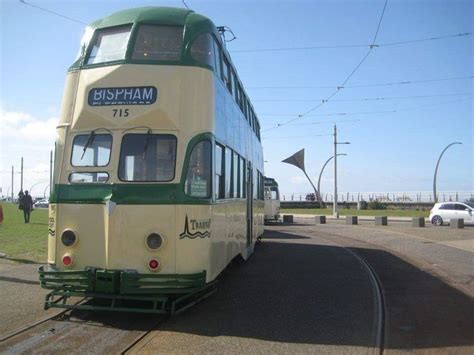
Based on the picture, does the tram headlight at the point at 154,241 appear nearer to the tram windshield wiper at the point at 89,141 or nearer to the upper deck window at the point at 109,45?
the tram windshield wiper at the point at 89,141

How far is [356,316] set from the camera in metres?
7.91

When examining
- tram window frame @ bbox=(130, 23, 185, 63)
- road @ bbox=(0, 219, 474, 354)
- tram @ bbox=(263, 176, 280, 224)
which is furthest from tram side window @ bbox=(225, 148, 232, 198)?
tram @ bbox=(263, 176, 280, 224)

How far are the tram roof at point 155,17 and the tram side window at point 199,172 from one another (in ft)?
6.31

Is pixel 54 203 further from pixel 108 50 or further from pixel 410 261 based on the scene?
pixel 410 261

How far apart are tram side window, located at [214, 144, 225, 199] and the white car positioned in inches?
1111

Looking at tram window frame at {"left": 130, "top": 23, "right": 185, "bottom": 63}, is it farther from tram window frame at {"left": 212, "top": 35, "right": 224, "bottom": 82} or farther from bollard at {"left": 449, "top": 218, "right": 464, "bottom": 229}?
bollard at {"left": 449, "top": 218, "right": 464, "bottom": 229}

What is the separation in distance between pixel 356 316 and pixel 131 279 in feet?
11.2

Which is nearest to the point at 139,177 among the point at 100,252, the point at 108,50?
the point at 100,252

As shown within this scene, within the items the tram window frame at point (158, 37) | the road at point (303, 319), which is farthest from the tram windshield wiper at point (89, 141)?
the road at point (303, 319)

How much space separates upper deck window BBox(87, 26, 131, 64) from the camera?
7895 millimetres

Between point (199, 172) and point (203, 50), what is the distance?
189cm

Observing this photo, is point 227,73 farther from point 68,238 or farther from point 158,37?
point 68,238

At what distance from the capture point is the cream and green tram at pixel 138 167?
23.9ft

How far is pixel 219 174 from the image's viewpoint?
877 cm
